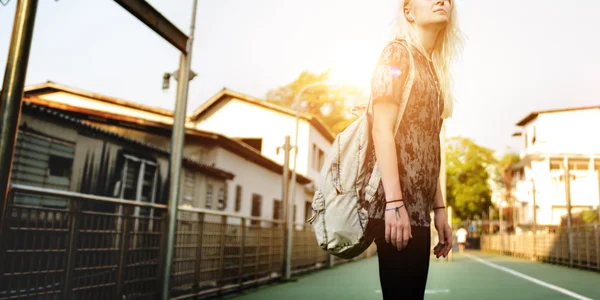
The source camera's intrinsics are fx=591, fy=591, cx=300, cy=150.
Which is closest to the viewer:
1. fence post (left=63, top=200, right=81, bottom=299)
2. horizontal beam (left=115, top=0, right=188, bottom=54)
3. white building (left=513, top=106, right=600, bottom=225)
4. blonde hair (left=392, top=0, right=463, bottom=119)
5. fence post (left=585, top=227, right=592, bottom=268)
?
blonde hair (left=392, top=0, right=463, bottom=119)

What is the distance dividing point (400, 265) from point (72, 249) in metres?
4.76

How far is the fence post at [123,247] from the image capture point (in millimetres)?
6953

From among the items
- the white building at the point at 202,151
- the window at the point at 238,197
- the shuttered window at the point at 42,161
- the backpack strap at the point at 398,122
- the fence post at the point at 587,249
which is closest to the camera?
the backpack strap at the point at 398,122

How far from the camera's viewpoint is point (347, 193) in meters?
2.18

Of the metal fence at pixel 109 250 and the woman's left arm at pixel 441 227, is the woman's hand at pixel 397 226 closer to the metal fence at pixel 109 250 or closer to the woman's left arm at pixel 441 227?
the woman's left arm at pixel 441 227

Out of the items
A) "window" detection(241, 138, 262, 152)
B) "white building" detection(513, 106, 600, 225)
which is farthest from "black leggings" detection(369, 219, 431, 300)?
"white building" detection(513, 106, 600, 225)

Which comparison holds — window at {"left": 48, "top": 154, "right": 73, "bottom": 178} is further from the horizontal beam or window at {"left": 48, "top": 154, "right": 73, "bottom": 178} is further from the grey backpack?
the grey backpack

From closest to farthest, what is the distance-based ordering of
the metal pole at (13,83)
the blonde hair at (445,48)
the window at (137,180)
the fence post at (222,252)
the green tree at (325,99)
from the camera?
the blonde hair at (445,48)
the metal pole at (13,83)
the fence post at (222,252)
the window at (137,180)
the green tree at (325,99)

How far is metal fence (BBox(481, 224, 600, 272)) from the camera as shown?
2062 cm

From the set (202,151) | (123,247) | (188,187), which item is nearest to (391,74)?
(123,247)

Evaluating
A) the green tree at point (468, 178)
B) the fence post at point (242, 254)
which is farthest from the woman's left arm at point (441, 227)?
the green tree at point (468, 178)

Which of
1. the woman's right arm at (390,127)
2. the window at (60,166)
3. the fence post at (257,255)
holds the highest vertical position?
the window at (60,166)

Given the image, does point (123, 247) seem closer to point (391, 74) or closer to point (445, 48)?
point (445, 48)

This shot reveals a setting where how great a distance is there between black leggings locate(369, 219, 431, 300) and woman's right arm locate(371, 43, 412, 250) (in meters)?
0.07
